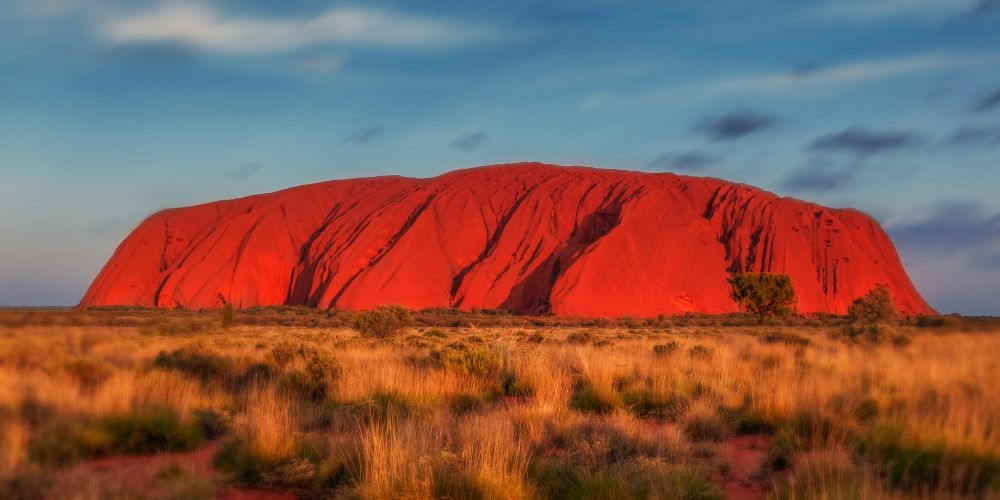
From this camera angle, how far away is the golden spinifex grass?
488 centimetres

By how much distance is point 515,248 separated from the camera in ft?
194

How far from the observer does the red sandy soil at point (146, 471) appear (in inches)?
199

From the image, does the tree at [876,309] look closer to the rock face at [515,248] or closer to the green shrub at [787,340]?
the rock face at [515,248]

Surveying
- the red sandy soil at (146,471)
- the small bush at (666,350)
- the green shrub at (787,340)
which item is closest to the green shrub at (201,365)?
the red sandy soil at (146,471)

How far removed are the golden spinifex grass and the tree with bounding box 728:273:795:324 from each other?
87.3 ft

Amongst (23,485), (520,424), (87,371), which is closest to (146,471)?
(23,485)

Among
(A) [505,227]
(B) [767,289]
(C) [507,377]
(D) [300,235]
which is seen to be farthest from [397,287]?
(C) [507,377]

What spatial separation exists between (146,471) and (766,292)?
3651cm

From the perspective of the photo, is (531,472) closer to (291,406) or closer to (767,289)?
(291,406)

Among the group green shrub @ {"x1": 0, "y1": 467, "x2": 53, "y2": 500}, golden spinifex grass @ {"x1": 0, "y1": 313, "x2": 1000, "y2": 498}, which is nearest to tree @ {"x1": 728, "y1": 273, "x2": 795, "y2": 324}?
golden spinifex grass @ {"x1": 0, "y1": 313, "x2": 1000, "y2": 498}

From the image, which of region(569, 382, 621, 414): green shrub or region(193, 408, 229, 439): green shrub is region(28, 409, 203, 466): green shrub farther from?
region(569, 382, 621, 414): green shrub

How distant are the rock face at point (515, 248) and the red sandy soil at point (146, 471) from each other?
44.6 metres

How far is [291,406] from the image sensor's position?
8.40 metres

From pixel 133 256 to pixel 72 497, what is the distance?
234ft
